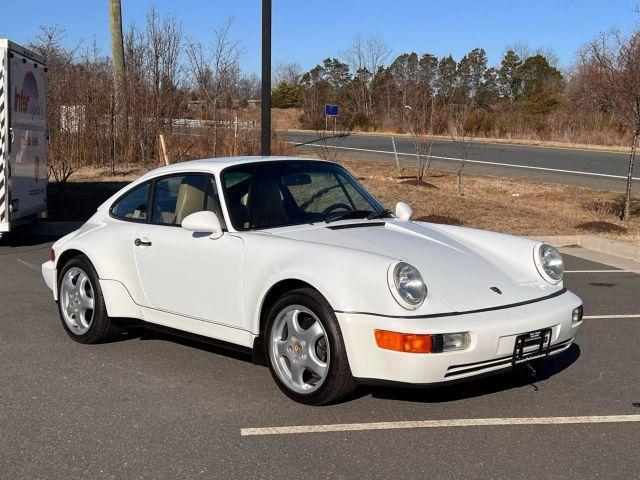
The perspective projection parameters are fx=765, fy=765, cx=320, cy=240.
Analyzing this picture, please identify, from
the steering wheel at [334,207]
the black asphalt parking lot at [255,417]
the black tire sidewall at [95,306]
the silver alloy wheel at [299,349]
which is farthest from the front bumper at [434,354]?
the black tire sidewall at [95,306]

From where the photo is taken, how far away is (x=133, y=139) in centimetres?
2094

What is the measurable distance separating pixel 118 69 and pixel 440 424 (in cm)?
→ 1809

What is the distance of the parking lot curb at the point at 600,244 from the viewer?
35.8 ft

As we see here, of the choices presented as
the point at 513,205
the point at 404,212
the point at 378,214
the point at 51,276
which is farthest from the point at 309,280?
the point at 513,205

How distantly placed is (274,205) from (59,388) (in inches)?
72.6

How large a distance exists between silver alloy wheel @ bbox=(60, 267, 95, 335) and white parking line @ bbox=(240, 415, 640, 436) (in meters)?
2.23

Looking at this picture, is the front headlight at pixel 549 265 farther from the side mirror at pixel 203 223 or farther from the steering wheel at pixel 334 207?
the side mirror at pixel 203 223

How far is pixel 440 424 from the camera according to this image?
4.30 metres

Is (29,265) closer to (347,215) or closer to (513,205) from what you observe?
(347,215)

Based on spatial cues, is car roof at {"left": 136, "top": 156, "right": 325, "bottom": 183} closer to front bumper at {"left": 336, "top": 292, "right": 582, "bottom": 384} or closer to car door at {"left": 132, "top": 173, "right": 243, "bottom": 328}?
car door at {"left": 132, "top": 173, "right": 243, "bottom": 328}

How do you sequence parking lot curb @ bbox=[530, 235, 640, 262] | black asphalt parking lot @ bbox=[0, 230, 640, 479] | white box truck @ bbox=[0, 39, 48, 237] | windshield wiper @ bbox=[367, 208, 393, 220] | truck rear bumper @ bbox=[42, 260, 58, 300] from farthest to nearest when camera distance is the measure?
parking lot curb @ bbox=[530, 235, 640, 262], white box truck @ bbox=[0, 39, 48, 237], truck rear bumper @ bbox=[42, 260, 58, 300], windshield wiper @ bbox=[367, 208, 393, 220], black asphalt parking lot @ bbox=[0, 230, 640, 479]

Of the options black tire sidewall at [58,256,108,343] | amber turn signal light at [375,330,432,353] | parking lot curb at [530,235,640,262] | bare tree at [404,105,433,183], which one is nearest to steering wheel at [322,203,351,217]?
amber turn signal light at [375,330,432,353]

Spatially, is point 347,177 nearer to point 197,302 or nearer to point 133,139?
point 197,302

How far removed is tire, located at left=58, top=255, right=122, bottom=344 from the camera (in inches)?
228
